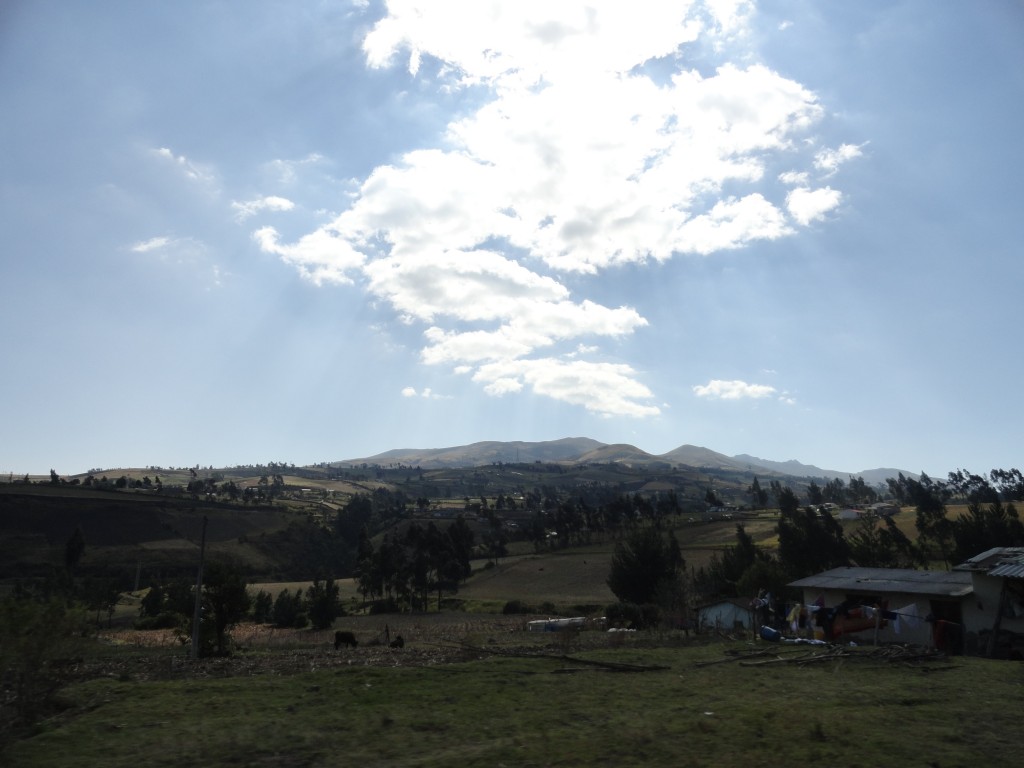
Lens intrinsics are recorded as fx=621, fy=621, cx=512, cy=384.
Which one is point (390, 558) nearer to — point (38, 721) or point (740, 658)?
point (740, 658)

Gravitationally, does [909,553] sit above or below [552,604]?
above

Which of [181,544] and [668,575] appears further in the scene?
[181,544]

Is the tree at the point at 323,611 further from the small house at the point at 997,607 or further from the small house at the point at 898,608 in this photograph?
the small house at the point at 997,607

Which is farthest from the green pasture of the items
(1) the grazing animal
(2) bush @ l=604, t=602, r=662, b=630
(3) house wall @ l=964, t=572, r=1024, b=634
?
(2) bush @ l=604, t=602, r=662, b=630

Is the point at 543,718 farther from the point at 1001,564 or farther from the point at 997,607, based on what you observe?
the point at 1001,564

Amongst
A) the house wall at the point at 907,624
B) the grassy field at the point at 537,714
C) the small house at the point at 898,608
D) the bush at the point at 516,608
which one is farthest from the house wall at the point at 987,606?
the bush at the point at 516,608

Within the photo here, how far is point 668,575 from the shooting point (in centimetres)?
5803

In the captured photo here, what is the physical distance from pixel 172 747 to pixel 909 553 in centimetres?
7918

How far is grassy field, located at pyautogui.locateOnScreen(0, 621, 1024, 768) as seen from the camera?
11094mm

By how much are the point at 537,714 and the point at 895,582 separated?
27247 mm

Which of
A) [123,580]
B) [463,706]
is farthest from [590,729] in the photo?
[123,580]

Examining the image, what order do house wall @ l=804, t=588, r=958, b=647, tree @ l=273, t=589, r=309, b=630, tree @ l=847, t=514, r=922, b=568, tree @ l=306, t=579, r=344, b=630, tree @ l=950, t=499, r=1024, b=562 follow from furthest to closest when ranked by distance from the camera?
A: tree @ l=847, t=514, r=922, b=568 < tree @ l=273, t=589, r=309, b=630 < tree @ l=950, t=499, r=1024, b=562 < tree @ l=306, t=579, r=344, b=630 < house wall @ l=804, t=588, r=958, b=647

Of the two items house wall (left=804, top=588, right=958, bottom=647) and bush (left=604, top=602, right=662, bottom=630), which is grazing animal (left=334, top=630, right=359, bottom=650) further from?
house wall (left=804, top=588, right=958, bottom=647)

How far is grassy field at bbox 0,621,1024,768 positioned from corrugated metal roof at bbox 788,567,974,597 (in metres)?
7.77
